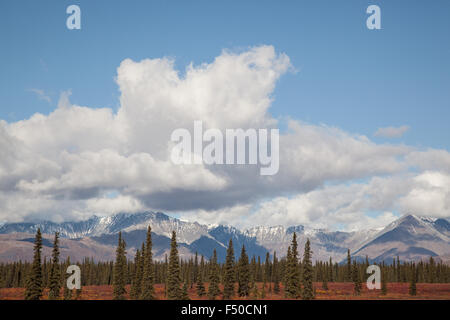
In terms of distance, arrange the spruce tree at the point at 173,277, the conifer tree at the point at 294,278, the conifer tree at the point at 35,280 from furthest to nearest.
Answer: the conifer tree at the point at 294,278 → the spruce tree at the point at 173,277 → the conifer tree at the point at 35,280

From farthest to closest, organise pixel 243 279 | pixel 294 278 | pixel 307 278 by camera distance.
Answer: pixel 243 279 → pixel 294 278 → pixel 307 278

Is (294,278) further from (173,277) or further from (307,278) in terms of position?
(173,277)

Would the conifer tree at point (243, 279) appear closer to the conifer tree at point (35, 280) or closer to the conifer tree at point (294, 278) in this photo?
the conifer tree at point (294, 278)

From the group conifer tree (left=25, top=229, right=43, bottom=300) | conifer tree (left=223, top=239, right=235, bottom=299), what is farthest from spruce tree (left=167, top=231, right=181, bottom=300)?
conifer tree (left=25, top=229, right=43, bottom=300)

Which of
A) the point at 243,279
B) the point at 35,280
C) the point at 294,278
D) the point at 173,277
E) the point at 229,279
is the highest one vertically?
the point at 173,277

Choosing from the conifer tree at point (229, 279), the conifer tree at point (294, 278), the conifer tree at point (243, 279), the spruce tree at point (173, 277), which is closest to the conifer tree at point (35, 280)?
the spruce tree at point (173, 277)

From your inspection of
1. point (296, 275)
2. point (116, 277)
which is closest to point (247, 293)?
point (296, 275)

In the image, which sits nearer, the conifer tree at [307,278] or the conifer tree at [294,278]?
the conifer tree at [307,278]

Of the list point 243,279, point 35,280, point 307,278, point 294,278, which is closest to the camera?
point 35,280

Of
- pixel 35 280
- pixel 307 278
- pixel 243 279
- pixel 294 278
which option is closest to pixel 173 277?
pixel 294 278

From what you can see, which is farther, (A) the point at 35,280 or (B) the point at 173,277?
(B) the point at 173,277

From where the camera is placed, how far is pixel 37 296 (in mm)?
95625

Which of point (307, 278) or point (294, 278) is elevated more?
point (307, 278)
